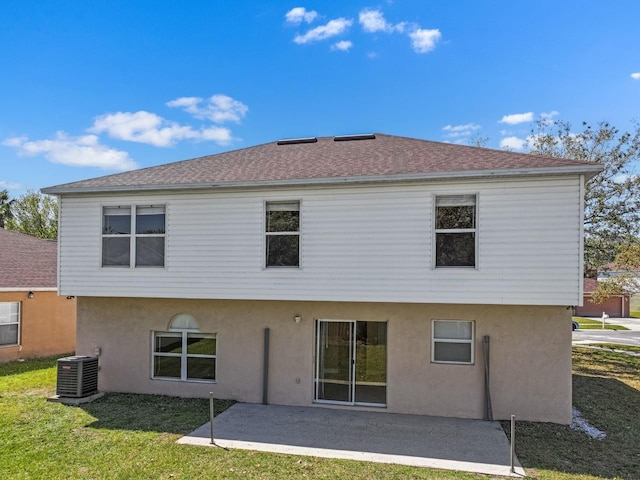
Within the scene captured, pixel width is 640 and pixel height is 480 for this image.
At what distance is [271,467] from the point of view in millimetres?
6793

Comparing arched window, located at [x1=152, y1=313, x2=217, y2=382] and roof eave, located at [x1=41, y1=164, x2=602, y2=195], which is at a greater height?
Result: roof eave, located at [x1=41, y1=164, x2=602, y2=195]

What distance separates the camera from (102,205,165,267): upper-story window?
10445mm

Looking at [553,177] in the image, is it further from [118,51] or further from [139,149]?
[139,149]

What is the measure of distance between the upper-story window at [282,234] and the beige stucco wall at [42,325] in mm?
10361

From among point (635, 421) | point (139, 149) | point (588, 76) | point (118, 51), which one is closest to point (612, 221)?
point (588, 76)

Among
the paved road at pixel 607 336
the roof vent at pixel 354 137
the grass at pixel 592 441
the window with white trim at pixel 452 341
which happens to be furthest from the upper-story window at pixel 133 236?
the paved road at pixel 607 336

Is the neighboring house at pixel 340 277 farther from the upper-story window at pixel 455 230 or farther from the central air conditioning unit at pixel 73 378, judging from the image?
the central air conditioning unit at pixel 73 378

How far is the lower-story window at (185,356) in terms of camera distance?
1086cm

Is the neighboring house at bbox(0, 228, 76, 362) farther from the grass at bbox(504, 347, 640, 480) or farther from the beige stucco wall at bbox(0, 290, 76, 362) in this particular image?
the grass at bbox(504, 347, 640, 480)

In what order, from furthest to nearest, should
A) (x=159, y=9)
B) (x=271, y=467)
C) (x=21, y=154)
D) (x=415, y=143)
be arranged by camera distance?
(x=21, y=154), (x=159, y=9), (x=415, y=143), (x=271, y=467)

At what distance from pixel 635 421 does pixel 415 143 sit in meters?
8.25

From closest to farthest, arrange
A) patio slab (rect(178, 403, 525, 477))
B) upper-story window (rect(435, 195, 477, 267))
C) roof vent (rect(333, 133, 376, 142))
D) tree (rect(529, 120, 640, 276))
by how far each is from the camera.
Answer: patio slab (rect(178, 403, 525, 477)) → upper-story window (rect(435, 195, 477, 267)) → roof vent (rect(333, 133, 376, 142)) → tree (rect(529, 120, 640, 276))

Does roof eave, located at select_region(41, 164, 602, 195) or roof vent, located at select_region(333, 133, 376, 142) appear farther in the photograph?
roof vent, located at select_region(333, 133, 376, 142)

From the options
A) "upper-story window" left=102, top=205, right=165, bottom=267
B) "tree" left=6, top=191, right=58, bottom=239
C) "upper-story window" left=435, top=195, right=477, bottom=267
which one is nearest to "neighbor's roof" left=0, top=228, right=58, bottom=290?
"upper-story window" left=102, top=205, right=165, bottom=267
